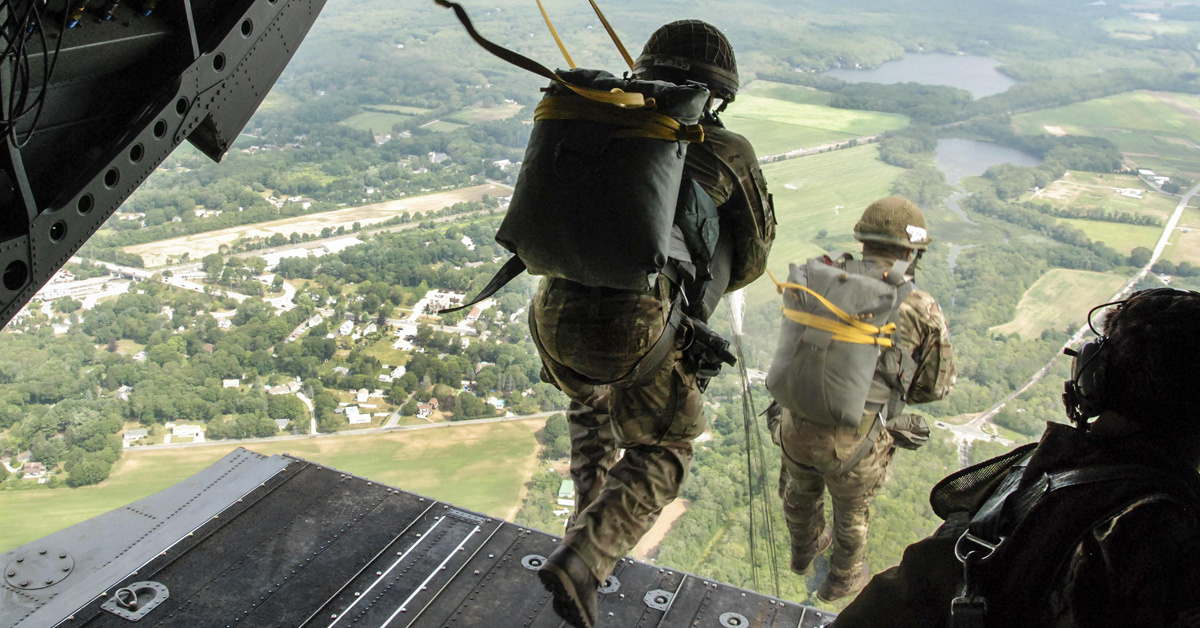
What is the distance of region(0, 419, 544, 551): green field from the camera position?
48.6 ft

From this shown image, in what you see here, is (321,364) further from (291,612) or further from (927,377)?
(927,377)

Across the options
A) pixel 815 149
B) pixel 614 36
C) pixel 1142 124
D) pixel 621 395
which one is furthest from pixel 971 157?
pixel 621 395

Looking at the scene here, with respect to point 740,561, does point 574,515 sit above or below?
above

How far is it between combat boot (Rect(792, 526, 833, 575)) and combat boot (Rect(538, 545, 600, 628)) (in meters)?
1.81

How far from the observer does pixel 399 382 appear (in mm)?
17828

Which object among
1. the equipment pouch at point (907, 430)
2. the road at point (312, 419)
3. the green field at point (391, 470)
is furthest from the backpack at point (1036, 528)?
the road at point (312, 419)

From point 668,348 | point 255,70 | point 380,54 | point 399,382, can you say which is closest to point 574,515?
point 668,348

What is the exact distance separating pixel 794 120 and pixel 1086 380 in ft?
44.6

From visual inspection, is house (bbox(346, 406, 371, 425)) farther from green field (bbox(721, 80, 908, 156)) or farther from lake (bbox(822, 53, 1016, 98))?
lake (bbox(822, 53, 1016, 98))

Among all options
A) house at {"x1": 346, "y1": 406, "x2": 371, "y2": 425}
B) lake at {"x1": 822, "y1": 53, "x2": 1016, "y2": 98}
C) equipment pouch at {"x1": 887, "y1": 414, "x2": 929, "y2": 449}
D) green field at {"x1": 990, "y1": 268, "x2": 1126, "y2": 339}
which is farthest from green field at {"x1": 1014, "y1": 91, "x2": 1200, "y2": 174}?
house at {"x1": 346, "y1": 406, "x2": 371, "y2": 425}

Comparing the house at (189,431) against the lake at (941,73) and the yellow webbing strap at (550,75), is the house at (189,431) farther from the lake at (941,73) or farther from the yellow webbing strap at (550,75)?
the yellow webbing strap at (550,75)

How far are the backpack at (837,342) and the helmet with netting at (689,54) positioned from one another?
1.08m

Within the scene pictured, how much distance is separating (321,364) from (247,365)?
1673 mm

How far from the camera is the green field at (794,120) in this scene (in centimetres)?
1364
